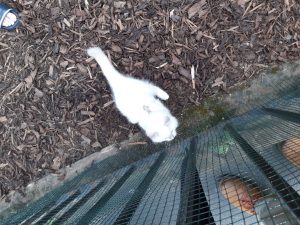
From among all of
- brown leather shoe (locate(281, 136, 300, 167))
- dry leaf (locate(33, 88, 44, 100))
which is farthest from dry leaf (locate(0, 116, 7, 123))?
brown leather shoe (locate(281, 136, 300, 167))

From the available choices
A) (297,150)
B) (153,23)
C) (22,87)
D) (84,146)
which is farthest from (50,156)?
(297,150)

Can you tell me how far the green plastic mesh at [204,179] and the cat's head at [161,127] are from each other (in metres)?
0.09

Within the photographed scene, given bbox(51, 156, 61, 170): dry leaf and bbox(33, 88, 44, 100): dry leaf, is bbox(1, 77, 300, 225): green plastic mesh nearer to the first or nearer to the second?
bbox(51, 156, 61, 170): dry leaf

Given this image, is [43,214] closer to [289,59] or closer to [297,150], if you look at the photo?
[297,150]

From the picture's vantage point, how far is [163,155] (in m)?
2.87

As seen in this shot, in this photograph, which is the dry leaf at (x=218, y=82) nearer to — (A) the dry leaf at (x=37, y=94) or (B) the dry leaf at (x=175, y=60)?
(B) the dry leaf at (x=175, y=60)

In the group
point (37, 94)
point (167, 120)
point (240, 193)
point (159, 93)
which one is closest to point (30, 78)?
point (37, 94)

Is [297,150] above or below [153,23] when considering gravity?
below

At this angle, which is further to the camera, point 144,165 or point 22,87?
point 22,87

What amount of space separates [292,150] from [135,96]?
1388 mm

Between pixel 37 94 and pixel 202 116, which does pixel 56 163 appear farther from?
pixel 202 116

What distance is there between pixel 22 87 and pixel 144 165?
1104 mm

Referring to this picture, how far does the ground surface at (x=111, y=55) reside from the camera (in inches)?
116

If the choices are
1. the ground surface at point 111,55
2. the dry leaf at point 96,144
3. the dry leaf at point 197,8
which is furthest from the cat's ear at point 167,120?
the dry leaf at point 197,8
